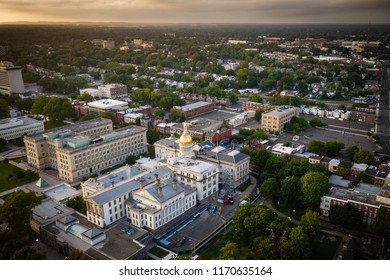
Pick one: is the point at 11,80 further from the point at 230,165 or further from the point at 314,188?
the point at 314,188

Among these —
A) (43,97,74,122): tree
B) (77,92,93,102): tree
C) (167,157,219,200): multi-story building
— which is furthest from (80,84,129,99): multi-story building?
(167,157,219,200): multi-story building

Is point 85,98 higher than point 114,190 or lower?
higher

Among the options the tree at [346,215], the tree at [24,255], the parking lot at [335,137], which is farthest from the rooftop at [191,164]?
the parking lot at [335,137]

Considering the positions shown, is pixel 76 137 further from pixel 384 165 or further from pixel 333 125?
pixel 333 125

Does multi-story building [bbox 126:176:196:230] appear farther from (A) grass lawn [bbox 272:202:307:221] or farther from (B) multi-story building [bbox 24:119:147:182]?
(B) multi-story building [bbox 24:119:147:182]

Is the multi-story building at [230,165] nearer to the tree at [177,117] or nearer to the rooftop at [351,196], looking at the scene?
the rooftop at [351,196]

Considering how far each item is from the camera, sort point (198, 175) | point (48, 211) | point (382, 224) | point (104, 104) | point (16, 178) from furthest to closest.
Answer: point (104, 104)
point (16, 178)
point (198, 175)
point (48, 211)
point (382, 224)

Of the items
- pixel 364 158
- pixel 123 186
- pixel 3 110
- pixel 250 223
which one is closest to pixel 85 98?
pixel 3 110

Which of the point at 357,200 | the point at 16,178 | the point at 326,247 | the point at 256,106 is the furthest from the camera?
the point at 256,106
